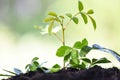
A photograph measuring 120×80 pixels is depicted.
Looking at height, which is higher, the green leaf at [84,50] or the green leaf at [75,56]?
the green leaf at [84,50]

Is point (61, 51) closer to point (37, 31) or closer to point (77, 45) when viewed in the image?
point (77, 45)

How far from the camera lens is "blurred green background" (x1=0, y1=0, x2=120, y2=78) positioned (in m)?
1.75

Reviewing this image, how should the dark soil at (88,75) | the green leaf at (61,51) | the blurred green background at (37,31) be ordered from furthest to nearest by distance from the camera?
the blurred green background at (37,31) → the green leaf at (61,51) → the dark soil at (88,75)

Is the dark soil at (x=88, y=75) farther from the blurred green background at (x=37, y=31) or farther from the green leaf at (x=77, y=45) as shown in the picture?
the blurred green background at (x=37, y=31)

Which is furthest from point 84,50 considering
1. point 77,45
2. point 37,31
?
point 37,31

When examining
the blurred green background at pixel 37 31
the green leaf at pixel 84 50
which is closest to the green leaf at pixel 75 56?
the green leaf at pixel 84 50

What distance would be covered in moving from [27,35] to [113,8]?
58cm

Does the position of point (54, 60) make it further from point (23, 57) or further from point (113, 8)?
point (113, 8)

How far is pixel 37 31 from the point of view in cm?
182

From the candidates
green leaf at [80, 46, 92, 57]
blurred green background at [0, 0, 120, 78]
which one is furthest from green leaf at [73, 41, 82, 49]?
blurred green background at [0, 0, 120, 78]

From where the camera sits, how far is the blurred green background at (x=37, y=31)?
175cm

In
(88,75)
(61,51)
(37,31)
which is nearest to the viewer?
(88,75)

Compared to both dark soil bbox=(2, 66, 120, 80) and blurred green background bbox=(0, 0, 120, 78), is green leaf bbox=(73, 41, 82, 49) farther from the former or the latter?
blurred green background bbox=(0, 0, 120, 78)

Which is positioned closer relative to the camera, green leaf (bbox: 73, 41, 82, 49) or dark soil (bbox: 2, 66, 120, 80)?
dark soil (bbox: 2, 66, 120, 80)
